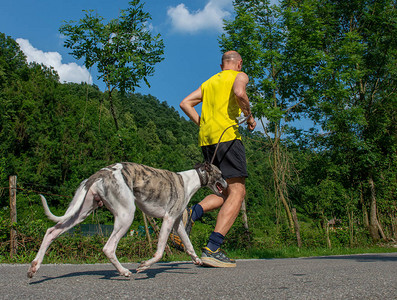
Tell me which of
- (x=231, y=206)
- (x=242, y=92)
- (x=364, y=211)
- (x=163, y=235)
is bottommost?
(x=364, y=211)

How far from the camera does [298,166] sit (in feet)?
50.8

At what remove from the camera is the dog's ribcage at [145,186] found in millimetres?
3285

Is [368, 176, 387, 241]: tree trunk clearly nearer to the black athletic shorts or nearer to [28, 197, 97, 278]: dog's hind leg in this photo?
the black athletic shorts

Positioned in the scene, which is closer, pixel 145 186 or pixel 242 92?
pixel 145 186

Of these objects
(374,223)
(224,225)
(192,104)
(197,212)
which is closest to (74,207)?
(197,212)

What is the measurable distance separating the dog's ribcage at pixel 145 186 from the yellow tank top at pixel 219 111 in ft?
3.38

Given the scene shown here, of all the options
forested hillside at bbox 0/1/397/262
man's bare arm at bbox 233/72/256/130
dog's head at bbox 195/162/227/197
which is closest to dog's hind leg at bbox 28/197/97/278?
dog's head at bbox 195/162/227/197

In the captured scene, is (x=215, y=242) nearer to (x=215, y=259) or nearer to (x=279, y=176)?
(x=215, y=259)

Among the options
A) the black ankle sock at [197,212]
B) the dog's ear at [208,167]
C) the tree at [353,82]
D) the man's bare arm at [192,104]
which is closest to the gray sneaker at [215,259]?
the black ankle sock at [197,212]

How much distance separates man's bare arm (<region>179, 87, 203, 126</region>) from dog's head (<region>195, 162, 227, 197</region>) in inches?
41.1

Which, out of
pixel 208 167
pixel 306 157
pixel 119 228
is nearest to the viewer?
pixel 119 228

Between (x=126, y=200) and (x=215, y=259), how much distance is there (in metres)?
1.59

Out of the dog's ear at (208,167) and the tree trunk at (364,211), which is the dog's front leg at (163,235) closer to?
the dog's ear at (208,167)

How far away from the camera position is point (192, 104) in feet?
17.7
